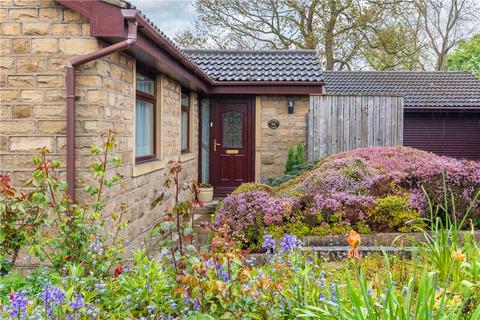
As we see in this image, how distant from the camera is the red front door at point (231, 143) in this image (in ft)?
38.4

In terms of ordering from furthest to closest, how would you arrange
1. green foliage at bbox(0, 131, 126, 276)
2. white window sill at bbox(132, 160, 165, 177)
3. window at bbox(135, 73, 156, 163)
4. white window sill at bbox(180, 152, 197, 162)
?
1. white window sill at bbox(180, 152, 197, 162)
2. window at bbox(135, 73, 156, 163)
3. white window sill at bbox(132, 160, 165, 177)
4. green foliage at bbox(0, 131, 126, 276)

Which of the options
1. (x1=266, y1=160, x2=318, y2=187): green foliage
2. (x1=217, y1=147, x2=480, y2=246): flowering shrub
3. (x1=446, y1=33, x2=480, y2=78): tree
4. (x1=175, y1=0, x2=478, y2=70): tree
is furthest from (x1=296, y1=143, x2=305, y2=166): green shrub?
(x1=446, y1=33, x2=480, y2=78): tree

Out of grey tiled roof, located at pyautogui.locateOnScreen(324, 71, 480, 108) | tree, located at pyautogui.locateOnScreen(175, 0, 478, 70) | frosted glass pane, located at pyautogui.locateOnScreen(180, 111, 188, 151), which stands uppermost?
tree, located at pyautogui.locateOnScreen(175, 0, 478, 70)

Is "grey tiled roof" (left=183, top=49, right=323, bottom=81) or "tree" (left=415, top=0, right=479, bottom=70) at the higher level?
"tree" (left=415, top=0, right=479, bottom=70)

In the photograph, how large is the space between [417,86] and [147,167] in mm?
12439

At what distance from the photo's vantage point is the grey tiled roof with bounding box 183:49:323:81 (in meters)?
11.4

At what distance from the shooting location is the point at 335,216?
18.7 feet

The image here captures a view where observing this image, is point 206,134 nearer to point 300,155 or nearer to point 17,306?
point 300,155

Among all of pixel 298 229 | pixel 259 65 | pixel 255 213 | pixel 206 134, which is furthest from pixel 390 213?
pixel 259 65

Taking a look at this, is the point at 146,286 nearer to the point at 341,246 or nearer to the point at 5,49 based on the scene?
the point at 341,246

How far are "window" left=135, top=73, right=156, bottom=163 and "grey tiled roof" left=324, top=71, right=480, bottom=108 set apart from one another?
9792mm

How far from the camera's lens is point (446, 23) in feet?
86.4

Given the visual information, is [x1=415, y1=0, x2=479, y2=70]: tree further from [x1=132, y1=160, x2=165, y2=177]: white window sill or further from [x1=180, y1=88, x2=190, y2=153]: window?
[x1=132, y1=160, x2=165, y2=177]: white window sill

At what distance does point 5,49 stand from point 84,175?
159 cm
